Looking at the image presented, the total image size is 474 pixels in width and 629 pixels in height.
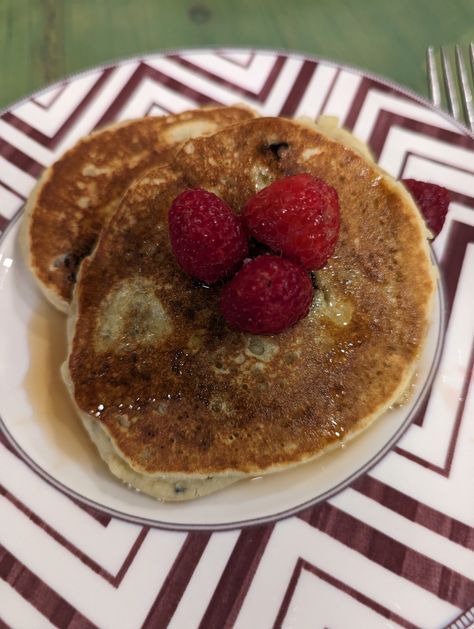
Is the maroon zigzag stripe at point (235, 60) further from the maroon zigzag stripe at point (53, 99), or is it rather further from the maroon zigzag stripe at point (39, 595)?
the maroon zigzag stripe at point (39, 595)

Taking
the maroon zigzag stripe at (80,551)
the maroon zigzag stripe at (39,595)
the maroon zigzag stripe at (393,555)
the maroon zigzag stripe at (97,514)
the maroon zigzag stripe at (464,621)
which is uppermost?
the maroon zigzag stripe at (393,555)

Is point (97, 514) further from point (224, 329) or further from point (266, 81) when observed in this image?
point (266, 81)

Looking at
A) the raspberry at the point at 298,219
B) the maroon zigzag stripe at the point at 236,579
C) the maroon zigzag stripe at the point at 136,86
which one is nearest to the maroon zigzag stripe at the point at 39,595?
the maroon zigzag stripe at the point at 236,579

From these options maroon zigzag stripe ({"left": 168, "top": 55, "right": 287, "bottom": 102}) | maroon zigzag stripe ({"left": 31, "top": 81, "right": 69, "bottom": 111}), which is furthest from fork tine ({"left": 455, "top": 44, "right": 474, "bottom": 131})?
maroon zigzag stripe ({"left": 31, "top": 81, "right": 69, "bottom": 111})

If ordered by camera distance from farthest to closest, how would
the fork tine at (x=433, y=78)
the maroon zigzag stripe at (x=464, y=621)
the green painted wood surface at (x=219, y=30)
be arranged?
1. the green painted wood surface at (x=219, y=30)
2. the fork tine at (x=433, y=78)
3. the maroon zigzag stripe at (x=464, y=621)

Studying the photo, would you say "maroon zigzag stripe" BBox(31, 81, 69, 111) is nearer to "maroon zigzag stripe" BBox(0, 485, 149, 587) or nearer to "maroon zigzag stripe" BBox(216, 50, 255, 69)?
"maroon zigzag stripe" BBox(216, 50, 255, 69)

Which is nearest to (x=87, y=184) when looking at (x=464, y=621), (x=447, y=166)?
(x=447, y=166)

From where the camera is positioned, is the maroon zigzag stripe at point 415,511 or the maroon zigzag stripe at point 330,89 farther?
the maroon zigzag stripe at point 330,89
